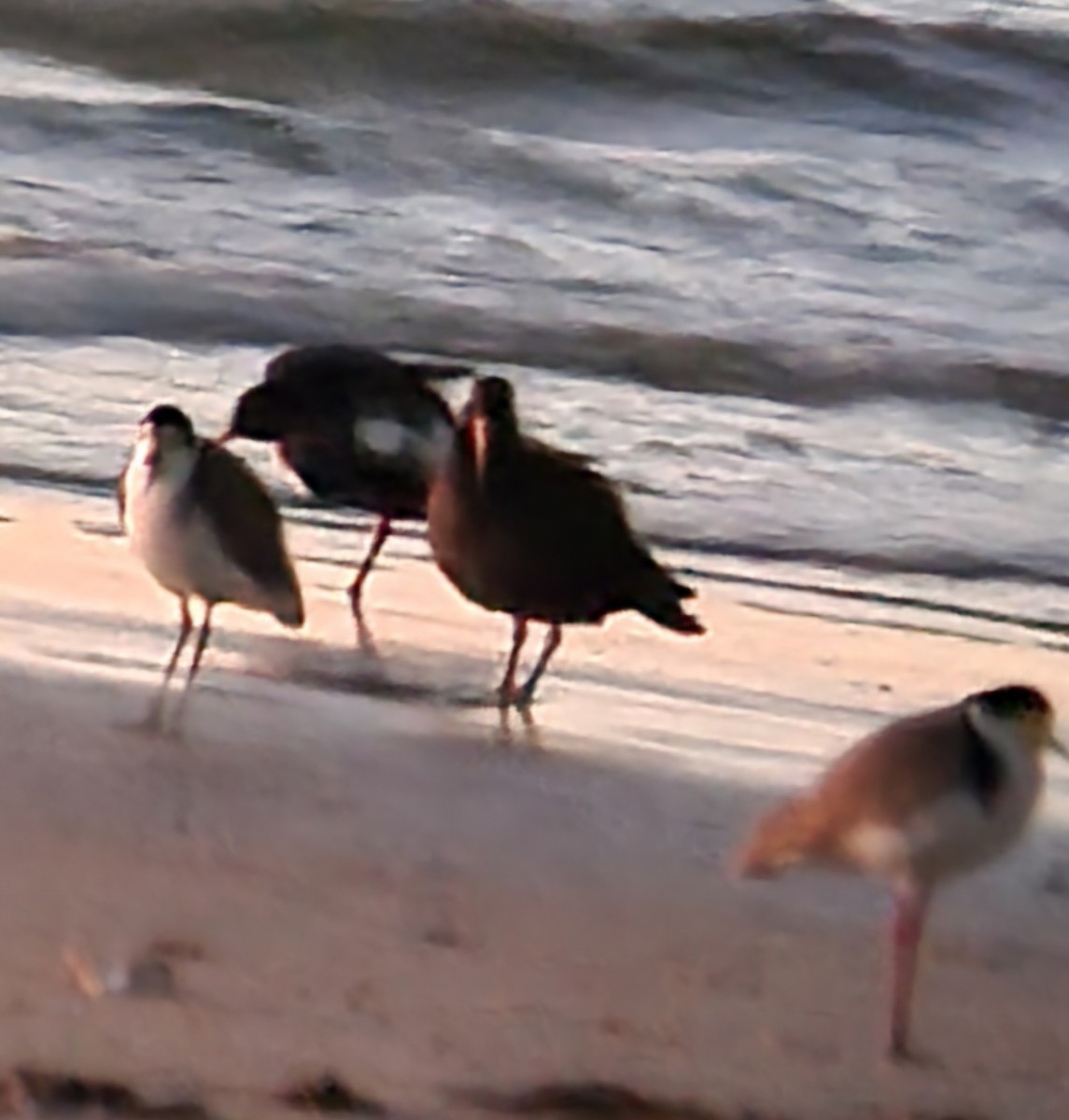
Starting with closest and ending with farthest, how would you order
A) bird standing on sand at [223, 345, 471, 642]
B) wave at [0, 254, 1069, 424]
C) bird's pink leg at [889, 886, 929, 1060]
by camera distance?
1. bird's pink leg at [889, 886, 929, 1060]
2. bird standing on sand at [223, 345, 471, 642]
3. wave at [0, 254, 1069, 424]

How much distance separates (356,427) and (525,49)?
912 centimetres

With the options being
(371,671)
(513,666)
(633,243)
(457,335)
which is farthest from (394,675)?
(633,243)

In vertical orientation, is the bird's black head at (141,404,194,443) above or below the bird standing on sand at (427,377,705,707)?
above

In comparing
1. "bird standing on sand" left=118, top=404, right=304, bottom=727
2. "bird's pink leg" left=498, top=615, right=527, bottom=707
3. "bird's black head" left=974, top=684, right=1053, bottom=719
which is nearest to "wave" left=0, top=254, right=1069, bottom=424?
"bird's pink leg" left=498, top=615, right=527, bottom=707

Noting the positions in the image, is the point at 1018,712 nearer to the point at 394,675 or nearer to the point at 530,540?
the point at 530,540

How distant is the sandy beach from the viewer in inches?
149

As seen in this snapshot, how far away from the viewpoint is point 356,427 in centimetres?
686

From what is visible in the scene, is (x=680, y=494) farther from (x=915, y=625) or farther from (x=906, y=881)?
(x=906, y=881)

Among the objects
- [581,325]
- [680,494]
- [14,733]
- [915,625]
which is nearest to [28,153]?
[581,325]

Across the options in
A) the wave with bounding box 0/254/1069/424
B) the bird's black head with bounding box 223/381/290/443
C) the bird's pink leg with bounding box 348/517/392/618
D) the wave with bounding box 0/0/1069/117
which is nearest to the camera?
the bird's pink leg with bounding box 348/517/392/618

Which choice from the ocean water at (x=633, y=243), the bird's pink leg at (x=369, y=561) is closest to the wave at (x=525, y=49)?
the ocean water at (x=633, y=243)

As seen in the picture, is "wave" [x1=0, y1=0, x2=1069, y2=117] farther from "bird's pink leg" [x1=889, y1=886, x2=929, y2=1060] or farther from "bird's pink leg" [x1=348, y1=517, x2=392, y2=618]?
"bird's pink leg" [x1=889, y1=886, x2=929, y2=1060]

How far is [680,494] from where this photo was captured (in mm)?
7793

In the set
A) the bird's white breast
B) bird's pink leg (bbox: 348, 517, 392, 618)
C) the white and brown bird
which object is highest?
the white and brown bird
